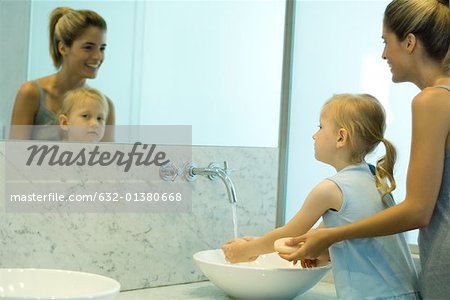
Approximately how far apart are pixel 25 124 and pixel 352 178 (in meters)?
0.87

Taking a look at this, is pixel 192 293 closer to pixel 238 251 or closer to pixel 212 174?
pixel 238 251

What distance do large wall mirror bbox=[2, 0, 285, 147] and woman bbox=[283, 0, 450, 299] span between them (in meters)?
0.69

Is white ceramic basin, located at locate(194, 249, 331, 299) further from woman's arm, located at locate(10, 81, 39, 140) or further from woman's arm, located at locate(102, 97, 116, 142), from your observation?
woman's arm, located at locate(10, 81, 39, 140)

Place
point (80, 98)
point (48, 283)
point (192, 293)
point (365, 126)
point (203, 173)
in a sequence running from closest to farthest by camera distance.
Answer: point (48, 283) → point (365, 126) → point (80, 98) → point (192, 293) → point (203, 173)

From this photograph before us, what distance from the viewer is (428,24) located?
6.12 ft

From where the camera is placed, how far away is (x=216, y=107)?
8.51 feet

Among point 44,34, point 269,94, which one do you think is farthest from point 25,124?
point 269,94

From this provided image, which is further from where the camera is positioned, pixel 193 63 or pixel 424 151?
pixel 193 63

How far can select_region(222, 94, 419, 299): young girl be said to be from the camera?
1930mm

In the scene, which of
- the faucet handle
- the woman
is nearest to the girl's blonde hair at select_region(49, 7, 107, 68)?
the faucet handle

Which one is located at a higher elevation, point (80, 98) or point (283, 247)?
point (80, 98)

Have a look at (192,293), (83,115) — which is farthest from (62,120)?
(192,293)

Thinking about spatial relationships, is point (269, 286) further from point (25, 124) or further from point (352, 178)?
point (25, 124)

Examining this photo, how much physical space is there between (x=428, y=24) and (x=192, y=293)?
3.33 ft
